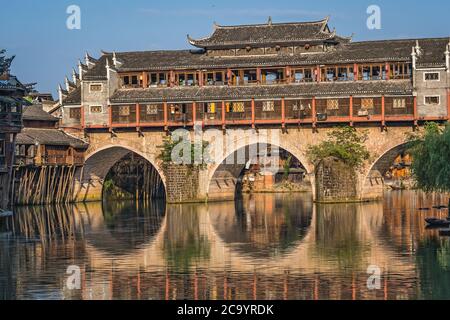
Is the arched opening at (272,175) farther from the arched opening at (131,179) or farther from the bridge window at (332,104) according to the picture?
the bridge window at (332,104)

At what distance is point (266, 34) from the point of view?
280ft

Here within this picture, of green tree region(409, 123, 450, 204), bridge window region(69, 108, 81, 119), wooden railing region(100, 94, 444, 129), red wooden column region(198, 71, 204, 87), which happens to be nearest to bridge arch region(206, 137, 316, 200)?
wooden railing region(100, 94, 444, 129)

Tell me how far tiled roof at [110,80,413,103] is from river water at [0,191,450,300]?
937cm

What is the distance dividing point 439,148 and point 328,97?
990 inches

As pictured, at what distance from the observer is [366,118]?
81250 mm

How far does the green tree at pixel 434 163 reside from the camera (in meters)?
57.0

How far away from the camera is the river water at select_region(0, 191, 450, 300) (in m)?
36.9

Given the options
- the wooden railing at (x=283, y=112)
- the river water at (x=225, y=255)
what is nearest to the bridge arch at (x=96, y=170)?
the wooden railing at (x=283, y=112)

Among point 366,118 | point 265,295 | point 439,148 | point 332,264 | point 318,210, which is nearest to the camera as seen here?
point 265,295

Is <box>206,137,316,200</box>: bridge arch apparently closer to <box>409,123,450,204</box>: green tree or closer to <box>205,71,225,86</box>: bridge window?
<box>205,71,225,86</box>: bridge window

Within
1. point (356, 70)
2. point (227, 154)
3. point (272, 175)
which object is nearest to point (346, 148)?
point (356, 70)

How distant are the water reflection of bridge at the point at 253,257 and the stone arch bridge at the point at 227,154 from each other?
10432 millimetres
